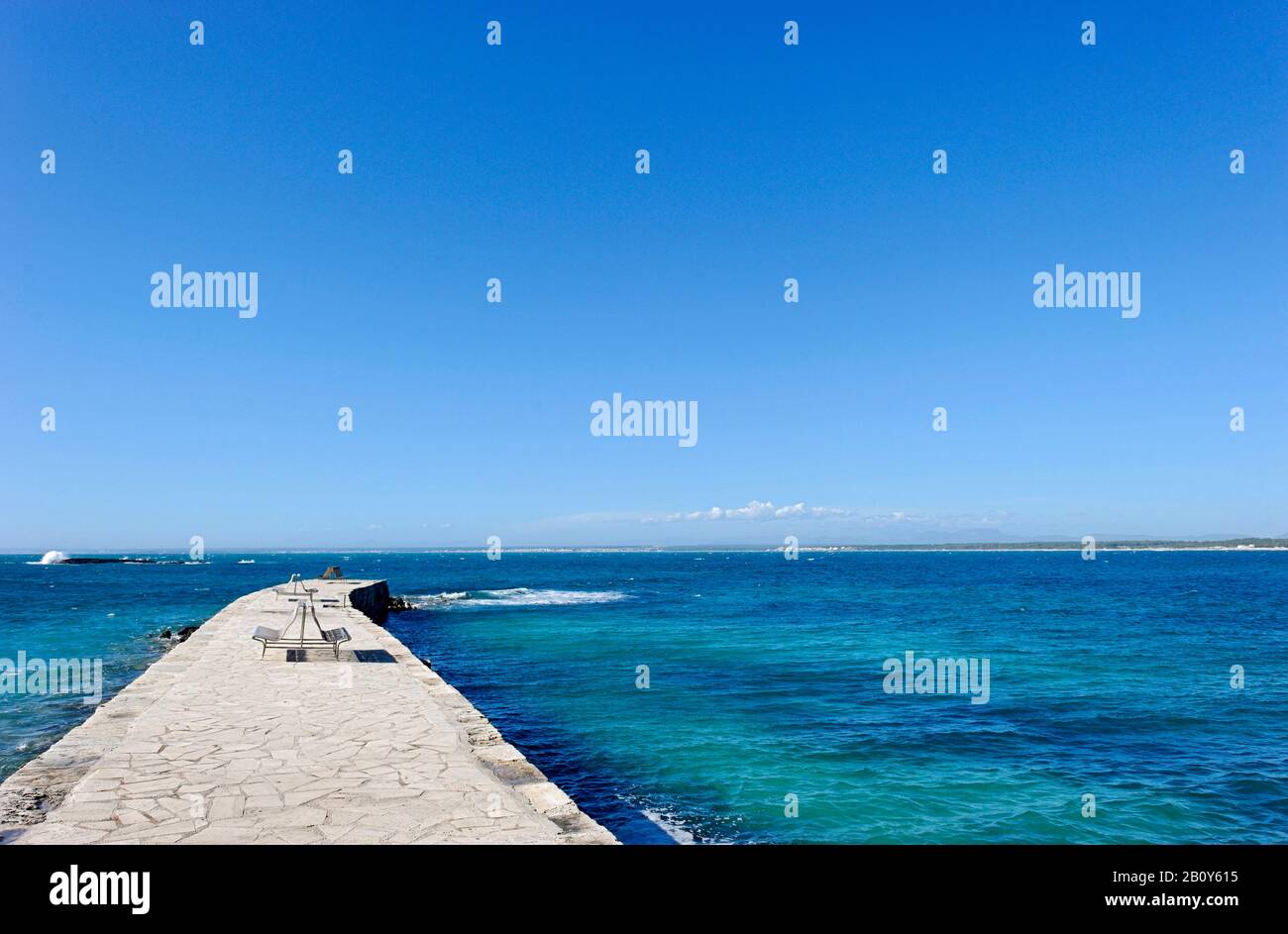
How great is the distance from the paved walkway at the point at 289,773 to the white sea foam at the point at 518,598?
112 ft

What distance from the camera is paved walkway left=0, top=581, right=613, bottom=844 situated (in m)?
5.43

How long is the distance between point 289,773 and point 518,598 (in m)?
43.7

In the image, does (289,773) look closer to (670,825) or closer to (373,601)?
(670,825)

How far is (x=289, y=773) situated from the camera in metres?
6.80

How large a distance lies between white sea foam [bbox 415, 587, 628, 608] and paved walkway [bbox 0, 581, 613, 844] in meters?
34.0

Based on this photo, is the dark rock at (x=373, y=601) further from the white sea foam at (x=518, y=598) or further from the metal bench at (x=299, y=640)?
the metal bench at (x=299, y=640)

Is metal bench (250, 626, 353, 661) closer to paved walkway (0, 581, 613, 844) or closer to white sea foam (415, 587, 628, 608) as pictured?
paved walkway (0, 581, 613, 844)

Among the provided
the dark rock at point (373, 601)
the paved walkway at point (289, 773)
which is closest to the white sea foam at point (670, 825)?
the paved walkway at point (289, 773)

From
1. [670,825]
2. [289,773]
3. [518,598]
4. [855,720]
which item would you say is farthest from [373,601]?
[289,773]

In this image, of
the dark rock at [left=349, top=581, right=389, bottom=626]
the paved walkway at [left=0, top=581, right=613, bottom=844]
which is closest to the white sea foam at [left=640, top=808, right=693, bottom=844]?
the paved walkway at [left=0, top=581, right=613, bottom=844]

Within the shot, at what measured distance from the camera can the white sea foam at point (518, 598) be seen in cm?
4541
